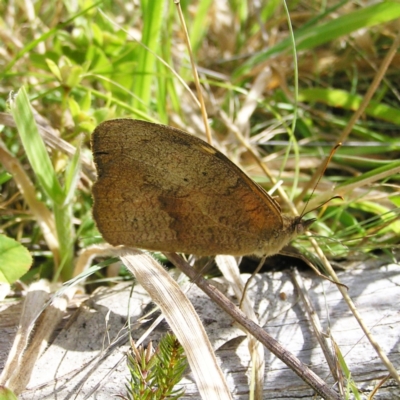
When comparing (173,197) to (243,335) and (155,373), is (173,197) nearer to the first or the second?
(243,335)

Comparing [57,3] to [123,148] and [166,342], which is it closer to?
[123,148]

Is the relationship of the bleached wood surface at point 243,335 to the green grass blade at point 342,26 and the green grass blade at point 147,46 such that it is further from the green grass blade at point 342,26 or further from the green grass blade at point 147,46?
the green grass blade at point 342,26

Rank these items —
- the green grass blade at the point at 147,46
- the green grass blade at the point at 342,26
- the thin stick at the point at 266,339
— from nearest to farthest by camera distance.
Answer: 1. the thin stick at the point at 266,339
2. the green grass blade at the point at 147,46
3. the green grass blade at the point at 342,26

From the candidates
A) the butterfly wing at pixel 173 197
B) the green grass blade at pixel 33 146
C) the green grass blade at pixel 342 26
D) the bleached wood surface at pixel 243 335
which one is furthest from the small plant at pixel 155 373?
the green grass blade at pixel 342 26

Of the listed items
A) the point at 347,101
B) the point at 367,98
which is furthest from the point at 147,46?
the point at 347,101

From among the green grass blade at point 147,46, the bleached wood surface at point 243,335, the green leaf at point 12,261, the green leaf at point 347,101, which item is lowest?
the bleached wood surface at point 243,335

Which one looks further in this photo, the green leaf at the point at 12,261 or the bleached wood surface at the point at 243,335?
the green leaf at the point at 12,261

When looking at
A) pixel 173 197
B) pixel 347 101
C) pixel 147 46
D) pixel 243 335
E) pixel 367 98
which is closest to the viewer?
pixel 243 335
